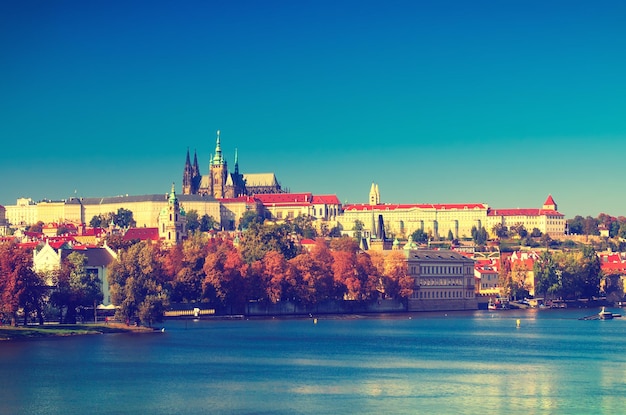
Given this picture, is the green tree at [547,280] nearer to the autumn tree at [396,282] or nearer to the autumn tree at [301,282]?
the autumn tree at [396,282]

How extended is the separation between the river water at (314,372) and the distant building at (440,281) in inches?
1229

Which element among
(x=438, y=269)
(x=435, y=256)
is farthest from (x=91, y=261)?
(x=435, y=256)

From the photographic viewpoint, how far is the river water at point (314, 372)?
48.1 meters

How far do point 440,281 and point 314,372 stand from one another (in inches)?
2469

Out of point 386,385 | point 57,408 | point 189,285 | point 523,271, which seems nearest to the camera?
point 57,408

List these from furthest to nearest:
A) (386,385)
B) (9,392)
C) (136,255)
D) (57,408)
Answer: (136,255), (386,385), (9,392), (57,408)

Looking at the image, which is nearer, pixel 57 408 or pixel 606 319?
pixel 57 408

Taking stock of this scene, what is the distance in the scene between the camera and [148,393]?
50.3 meters

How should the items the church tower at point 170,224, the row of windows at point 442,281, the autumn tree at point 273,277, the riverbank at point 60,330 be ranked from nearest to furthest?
the riverbank at point 60,330, the autumn tree at point 273,277, the row of windows at point 442,281, the church tower at point 170,224

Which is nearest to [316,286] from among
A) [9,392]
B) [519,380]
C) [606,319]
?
[606,319]

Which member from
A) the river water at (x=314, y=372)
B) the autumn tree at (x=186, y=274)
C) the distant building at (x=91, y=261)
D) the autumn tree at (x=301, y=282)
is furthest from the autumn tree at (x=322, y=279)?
the river water at (x=314, y=372)

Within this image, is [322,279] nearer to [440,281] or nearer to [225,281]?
[225,281]

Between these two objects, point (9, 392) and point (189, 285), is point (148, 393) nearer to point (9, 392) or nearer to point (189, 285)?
point (9, 392)

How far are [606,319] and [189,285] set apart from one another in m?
32.2
